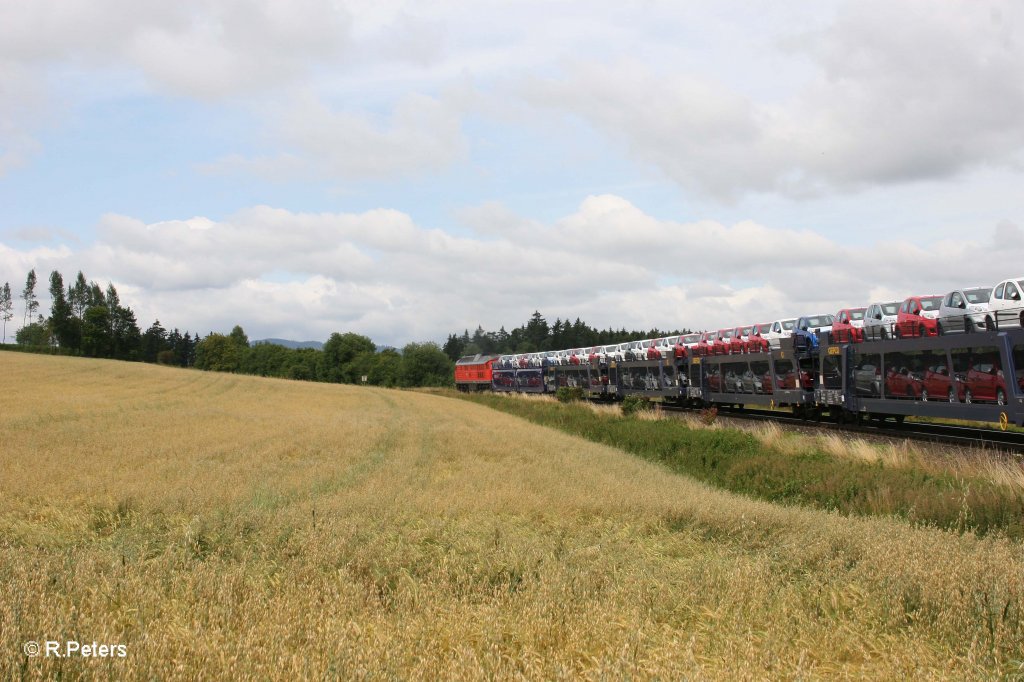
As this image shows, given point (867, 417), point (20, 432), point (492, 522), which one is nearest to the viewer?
point (492, 522)

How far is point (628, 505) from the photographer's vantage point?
1017 centimetres

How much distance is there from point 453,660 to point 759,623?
241 cm

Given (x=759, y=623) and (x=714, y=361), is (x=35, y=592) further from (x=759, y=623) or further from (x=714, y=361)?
(x=714, y=361)

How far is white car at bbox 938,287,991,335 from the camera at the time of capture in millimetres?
21828

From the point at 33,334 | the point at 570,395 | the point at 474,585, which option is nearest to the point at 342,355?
the point at 33,334

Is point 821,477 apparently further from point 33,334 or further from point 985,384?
point 33,334

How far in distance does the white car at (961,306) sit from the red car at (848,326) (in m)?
2.79

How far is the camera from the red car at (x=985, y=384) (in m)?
18.8

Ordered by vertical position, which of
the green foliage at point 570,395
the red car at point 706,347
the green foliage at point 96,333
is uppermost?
the green foliage at point 96,333

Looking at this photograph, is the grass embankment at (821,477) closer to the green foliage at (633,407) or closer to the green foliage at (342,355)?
the green foliage at (633,407)

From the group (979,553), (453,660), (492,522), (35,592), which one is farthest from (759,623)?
(35,592)

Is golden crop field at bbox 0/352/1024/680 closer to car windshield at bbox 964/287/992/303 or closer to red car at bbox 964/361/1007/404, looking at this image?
red car at bbox 964/361/1007/404

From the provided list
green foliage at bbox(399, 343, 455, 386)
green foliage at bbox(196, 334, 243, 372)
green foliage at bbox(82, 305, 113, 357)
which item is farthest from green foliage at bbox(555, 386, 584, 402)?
green foliage at bbox(196, 334, 243, 372)

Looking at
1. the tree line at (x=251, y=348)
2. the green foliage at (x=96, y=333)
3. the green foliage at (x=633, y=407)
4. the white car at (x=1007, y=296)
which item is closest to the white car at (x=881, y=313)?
the white car at (x=1007, y=296)
